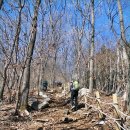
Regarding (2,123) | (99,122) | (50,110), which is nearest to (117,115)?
(99,122)

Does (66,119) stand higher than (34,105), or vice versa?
(34,105)

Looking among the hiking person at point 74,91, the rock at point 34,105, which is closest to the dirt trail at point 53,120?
the hiking person at point 74,91

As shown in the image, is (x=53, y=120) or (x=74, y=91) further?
(x=74, y=91)

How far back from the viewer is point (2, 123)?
12.7 meters

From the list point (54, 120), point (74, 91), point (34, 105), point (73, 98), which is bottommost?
point (54, 120)

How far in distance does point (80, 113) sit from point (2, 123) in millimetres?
4048

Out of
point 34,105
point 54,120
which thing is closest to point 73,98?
point 34,105

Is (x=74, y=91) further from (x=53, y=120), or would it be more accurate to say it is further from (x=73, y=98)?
(x=53, y=120)

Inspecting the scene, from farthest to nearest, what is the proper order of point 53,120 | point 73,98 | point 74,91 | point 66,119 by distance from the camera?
point 73,98
point 74,91
point 53,120
point 66,119

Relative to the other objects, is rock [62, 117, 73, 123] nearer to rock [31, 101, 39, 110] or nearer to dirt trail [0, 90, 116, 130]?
dirt trail [0, 90, 116, 130]

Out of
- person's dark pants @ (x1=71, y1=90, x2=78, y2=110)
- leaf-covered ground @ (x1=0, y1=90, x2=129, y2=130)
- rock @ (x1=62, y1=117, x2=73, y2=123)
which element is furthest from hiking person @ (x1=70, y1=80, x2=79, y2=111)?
rock @ (x1=62, y1=117, x2=73, y2=123)

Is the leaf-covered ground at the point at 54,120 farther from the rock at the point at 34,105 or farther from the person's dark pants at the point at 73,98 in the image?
the rock at the point at 34,105

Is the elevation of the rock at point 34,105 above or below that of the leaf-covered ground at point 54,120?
above

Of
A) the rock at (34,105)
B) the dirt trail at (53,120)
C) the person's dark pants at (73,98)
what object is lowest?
the dirt trail at (53,120)
